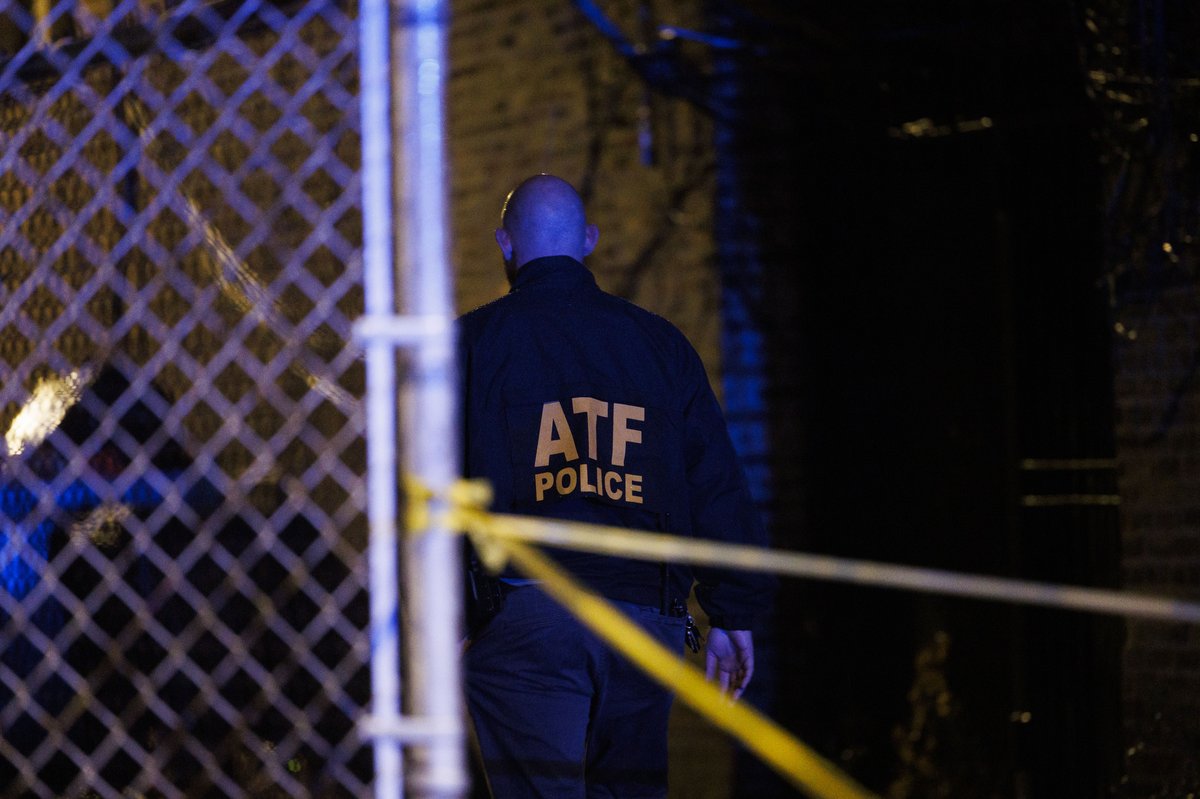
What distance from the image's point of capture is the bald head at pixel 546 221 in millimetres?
3525

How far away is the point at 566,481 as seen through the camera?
10.8 feet

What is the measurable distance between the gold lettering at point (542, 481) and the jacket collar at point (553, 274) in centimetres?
54

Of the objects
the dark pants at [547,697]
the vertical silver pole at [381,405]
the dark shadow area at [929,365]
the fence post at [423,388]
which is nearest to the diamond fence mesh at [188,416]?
the dark shadow area at [929,365]

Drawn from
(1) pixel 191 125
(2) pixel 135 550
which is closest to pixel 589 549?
(2) pixel 135 550

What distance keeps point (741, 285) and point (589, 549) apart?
2737mm

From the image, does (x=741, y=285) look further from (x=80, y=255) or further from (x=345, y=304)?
(x=80, y=255)

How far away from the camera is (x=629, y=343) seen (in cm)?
346

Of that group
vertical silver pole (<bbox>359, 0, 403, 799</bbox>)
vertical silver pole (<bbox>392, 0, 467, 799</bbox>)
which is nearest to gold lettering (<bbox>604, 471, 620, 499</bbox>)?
vertical silver pole (<bbox>359, 0, 403, 799</bbox>)

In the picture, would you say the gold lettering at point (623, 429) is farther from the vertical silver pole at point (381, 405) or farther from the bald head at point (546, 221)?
the vertical silver pole at point (381, 405)

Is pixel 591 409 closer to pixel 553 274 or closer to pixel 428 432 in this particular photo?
pixel 553 274

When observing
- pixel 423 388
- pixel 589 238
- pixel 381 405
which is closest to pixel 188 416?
pixel 589 238

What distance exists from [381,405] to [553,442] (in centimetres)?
121

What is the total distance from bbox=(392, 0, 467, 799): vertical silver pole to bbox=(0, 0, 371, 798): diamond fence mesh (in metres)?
3.84

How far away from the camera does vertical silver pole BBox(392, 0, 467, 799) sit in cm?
186
